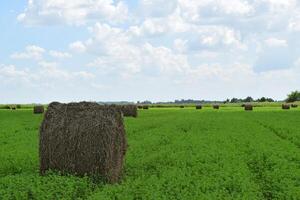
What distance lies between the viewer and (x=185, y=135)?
25.8 meters

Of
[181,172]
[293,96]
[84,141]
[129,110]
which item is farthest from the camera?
[293,96]

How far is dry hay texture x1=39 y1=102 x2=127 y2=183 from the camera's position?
48.7 ft

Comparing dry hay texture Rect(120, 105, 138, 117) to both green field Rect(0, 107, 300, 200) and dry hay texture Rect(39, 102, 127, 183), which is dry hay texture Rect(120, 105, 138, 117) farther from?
dry hay texture Rect(39, 102, 127, 183)

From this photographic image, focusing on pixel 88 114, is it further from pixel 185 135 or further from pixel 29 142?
pixel 185 135

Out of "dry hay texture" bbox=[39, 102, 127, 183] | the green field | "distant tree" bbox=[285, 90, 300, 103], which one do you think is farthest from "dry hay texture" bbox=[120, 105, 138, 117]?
"distant tree" bbox=[285, 90, 300, 103]

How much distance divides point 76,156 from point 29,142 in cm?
914

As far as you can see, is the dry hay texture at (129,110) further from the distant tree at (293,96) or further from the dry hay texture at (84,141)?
the distant tree at (293,96)

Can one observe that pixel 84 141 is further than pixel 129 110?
No

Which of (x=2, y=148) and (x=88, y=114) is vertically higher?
(x=88, y=114)

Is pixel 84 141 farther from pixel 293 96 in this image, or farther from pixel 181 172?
pixel 293 96

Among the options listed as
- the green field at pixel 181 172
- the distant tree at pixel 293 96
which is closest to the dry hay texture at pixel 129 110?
the green field at pixel 181 172

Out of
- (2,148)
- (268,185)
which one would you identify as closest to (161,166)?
(268,185)

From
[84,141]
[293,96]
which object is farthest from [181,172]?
[293,96]

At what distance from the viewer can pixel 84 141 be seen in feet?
49.6
